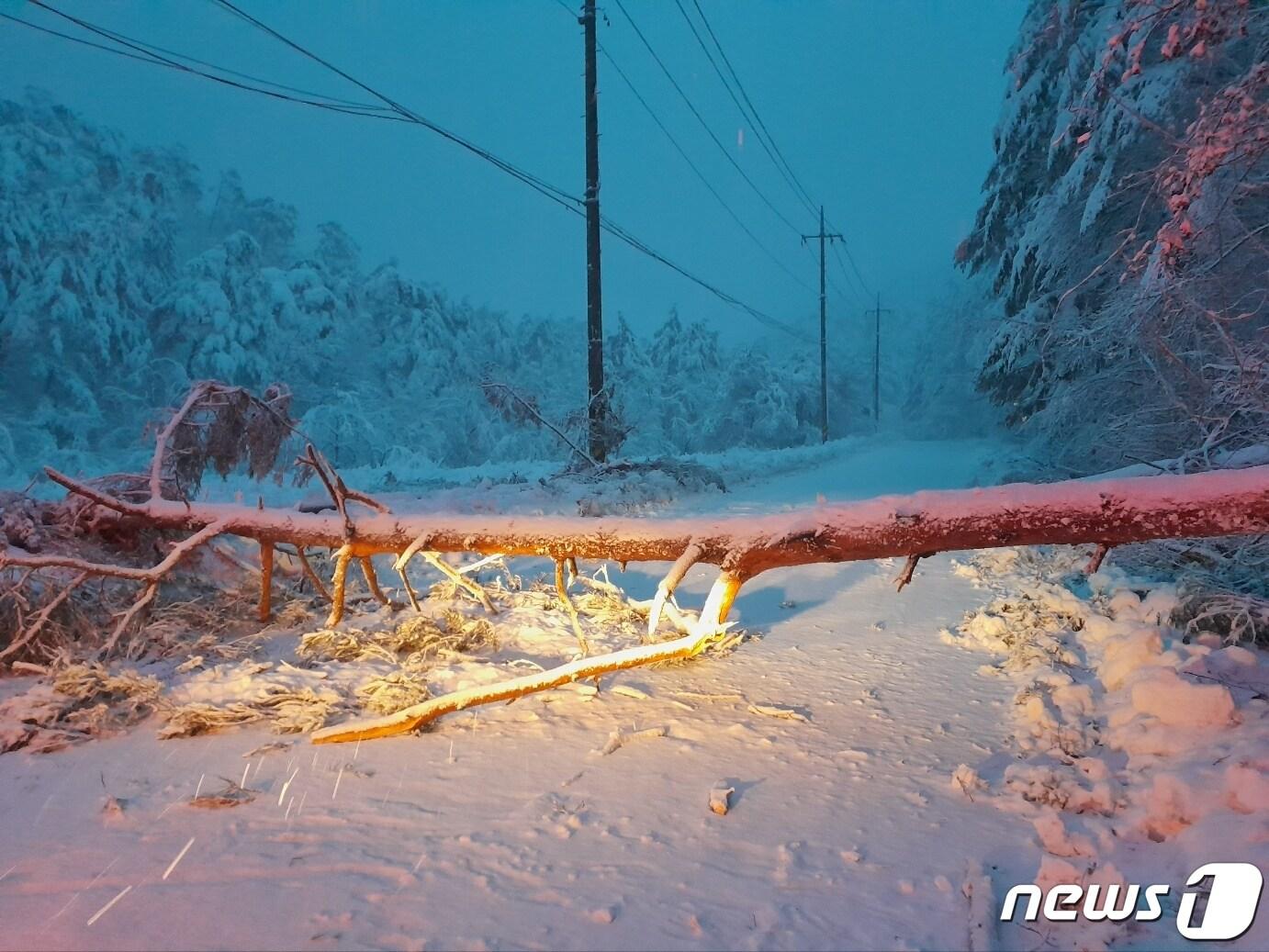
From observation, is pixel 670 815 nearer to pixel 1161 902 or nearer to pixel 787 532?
pixel 787 532

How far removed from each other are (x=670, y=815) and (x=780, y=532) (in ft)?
4.50

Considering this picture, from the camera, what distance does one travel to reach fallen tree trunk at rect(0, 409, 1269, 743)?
2947 millimetres

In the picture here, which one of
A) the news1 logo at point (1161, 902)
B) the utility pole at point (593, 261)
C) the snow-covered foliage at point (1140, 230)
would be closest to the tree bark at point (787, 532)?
the news1 logo at point (1161, 902)

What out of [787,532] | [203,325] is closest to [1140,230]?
[787,532]

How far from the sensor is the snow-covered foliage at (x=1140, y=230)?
12.5 ft

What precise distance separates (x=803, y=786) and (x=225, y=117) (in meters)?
207

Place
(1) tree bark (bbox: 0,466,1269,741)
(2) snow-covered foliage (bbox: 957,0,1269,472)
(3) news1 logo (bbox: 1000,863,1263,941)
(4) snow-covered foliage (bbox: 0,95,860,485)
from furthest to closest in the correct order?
(4) snow-covered foliage (bbox: 0,95,860,485) → (2) snow-covered foliage (bbox: 957,0,1269,472) → (1) tree bark (bbox: 0,466,1269,741) → (3) news1 logo (bbox: 1000,863,1263,941)

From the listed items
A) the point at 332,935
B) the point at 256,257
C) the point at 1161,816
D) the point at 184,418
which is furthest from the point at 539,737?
the point at 256,257

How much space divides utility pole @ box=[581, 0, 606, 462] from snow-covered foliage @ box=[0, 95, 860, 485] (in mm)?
598

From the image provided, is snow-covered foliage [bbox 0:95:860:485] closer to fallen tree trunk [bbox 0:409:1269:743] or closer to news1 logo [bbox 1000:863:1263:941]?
fallen tree trunk [bbox 0:409:1269:743]

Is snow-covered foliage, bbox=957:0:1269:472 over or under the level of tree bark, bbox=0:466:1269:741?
over

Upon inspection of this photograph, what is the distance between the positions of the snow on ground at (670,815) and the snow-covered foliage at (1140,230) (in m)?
Result: 2.34

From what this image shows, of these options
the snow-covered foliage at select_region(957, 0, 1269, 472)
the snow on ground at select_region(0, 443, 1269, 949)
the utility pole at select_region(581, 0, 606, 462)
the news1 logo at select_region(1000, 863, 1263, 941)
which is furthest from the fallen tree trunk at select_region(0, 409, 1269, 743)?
the utility pole at select_region(581, 0, 606, 462)

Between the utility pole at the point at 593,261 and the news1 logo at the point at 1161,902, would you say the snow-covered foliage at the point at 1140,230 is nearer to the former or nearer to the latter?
the news1 logo at the point at 1161,902
